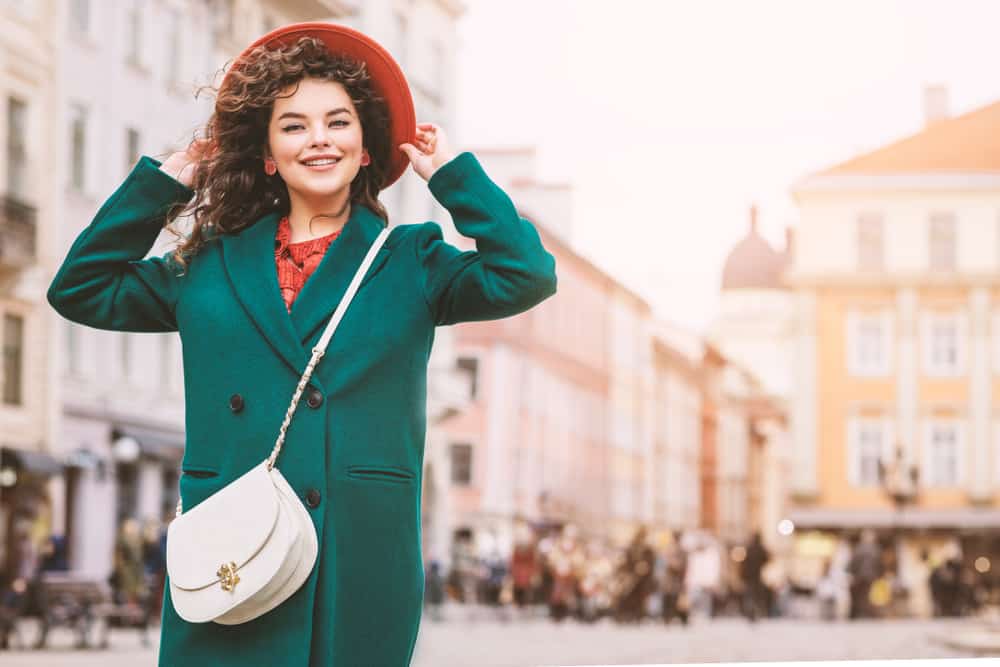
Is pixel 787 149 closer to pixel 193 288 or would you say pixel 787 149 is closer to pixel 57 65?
pixel 57 65

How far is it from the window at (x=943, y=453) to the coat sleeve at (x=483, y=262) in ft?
98.6

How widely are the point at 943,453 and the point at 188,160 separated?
30.3m

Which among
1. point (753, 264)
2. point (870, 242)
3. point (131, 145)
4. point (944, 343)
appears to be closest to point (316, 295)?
point (131, 145)

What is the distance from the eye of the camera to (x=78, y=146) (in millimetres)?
22234

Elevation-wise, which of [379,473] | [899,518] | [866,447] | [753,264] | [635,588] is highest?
[753,264]

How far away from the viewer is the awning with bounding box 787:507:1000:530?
98.2 feet

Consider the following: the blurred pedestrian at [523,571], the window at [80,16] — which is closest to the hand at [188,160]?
the window at [80,16]

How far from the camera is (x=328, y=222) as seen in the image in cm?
271

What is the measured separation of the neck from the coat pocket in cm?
35

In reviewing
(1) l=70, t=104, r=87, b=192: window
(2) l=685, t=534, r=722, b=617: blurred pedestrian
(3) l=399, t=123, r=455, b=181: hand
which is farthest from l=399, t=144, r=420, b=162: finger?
(2) l=685, t=534, r=722, b=617: blurred pedestrian

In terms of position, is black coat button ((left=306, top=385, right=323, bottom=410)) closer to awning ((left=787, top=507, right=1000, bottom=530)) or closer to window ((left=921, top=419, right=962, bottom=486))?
awning ((left=787, top=507, right=1000, bottom=530))

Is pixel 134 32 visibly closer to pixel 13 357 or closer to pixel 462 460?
pixel 13 357

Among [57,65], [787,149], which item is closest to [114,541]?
[57,65]

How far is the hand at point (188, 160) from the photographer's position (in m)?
2.77
